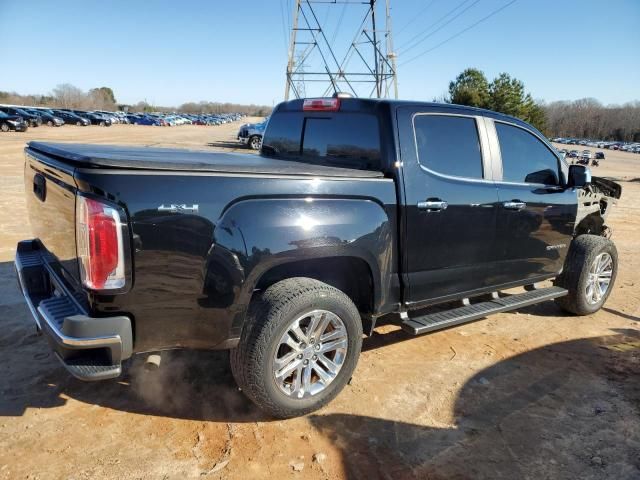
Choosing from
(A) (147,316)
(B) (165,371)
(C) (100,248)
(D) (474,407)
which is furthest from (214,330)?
(D) (474,407)

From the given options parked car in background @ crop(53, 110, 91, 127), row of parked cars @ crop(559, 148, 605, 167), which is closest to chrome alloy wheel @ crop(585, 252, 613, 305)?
row of parked cars @ crop(559, 148, 605, 167)

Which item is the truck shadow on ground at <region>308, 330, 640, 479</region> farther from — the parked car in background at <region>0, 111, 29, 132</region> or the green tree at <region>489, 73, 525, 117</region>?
the parked car in background at <region>0, 111, 29, 132</region>

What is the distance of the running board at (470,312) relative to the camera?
3.50 m

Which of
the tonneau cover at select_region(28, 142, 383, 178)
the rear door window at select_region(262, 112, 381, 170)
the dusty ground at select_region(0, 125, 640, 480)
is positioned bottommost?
the dusty ground at select_region(0, 125, 640, 480)

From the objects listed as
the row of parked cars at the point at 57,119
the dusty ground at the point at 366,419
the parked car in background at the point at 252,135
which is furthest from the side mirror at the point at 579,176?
the row of parked cars at the point at 57,119

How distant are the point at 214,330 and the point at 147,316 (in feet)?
1.23

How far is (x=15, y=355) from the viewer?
143 inches

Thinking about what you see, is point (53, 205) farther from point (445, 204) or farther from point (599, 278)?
point (599, 278)

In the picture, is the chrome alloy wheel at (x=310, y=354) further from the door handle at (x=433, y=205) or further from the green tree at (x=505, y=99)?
the green tree at (x=505, y=99)

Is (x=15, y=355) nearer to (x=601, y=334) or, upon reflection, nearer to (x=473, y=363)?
(x=473, y=363)

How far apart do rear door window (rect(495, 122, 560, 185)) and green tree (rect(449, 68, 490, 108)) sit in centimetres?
2874

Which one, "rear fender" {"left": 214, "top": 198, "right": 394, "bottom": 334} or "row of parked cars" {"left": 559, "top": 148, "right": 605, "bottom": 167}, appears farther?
"row of parked cars" {"left": 559, "top": 148, "right": 605, "bottom": 167}

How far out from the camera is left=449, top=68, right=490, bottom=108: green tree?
32.7 metres

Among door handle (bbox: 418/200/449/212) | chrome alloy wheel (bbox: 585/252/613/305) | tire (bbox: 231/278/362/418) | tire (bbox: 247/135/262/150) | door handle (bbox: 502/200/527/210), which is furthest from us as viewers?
tire (bbox: 247/135/262/150)
